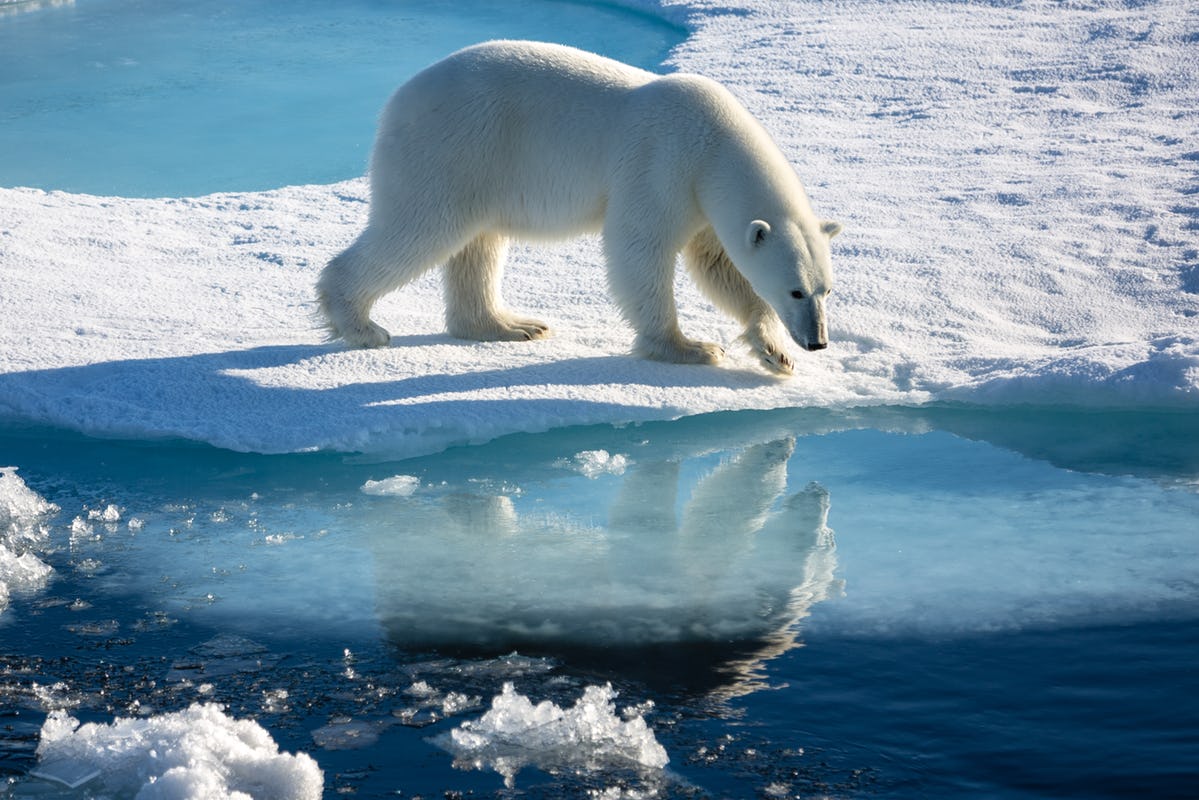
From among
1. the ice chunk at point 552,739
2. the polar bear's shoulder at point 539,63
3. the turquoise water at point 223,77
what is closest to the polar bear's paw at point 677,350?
the polar bear's shoulder at point 539,63

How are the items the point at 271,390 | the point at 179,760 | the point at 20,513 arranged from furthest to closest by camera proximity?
the point at 271,390, the point at 20,513, the point at 179,760

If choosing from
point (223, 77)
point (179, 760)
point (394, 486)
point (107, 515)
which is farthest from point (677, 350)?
point (223, 77)

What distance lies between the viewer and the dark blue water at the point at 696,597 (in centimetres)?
275

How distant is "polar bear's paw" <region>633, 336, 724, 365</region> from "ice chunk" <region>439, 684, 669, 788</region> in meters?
2.27

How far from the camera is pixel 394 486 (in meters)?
4.18

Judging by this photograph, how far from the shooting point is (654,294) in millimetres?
4926

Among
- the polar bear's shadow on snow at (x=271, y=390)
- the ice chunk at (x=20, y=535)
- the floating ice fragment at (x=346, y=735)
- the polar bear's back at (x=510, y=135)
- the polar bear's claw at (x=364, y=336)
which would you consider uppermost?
the polar bear's back at (x=510, y=135)

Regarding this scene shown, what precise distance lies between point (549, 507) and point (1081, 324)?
258 centimetres

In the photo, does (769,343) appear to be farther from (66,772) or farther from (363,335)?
(66,772)

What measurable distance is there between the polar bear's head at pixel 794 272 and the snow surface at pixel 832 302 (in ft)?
1.00

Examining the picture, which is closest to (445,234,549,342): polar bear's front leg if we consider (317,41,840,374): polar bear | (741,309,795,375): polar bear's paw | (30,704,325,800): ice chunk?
(317,41,840,374): polar bear

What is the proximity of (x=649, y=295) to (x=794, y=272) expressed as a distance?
0.58 metres

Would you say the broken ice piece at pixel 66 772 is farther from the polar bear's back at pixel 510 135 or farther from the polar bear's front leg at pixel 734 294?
the polar bear's front leg at pixel 734 294

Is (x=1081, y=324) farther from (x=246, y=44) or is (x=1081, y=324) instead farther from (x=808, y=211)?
(x=246, y=44)
